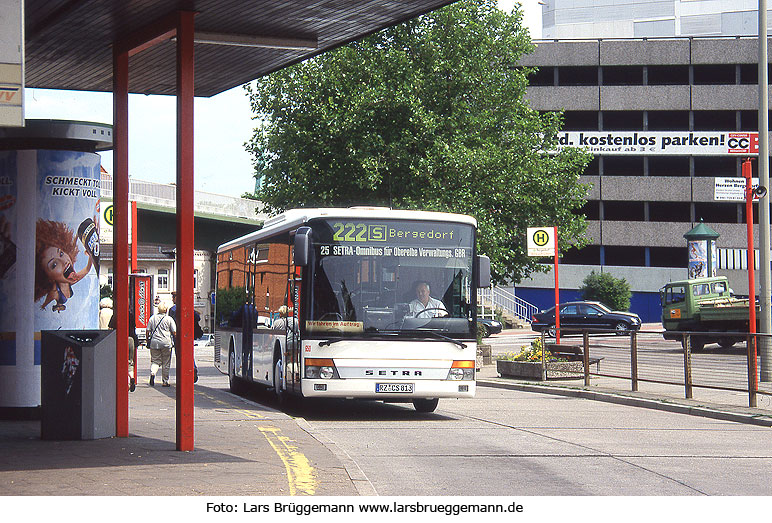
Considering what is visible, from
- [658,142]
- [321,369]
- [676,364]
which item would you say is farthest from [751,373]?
[658,142]

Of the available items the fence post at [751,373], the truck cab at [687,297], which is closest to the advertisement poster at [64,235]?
the fence post at [751,373]

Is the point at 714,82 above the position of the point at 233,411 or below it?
above

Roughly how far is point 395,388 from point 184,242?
223 inches

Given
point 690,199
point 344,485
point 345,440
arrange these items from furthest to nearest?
point 690,199 → point 345,440 → point 344,485

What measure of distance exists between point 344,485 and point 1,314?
6393 mm

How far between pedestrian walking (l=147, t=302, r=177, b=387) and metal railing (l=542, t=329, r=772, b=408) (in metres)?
7.95

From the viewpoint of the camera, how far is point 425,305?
15297 millimetres

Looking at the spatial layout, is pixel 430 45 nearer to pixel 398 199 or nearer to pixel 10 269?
pixel 398 199

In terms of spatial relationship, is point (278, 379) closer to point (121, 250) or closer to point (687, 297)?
point (121, 250)

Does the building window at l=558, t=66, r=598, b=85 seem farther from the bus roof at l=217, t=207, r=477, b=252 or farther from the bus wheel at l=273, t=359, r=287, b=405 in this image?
the bus roof at l=217, t=207, r=477, b=252

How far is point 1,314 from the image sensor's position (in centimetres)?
1304

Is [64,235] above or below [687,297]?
above

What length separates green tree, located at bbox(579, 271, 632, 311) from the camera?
6025 centimetres

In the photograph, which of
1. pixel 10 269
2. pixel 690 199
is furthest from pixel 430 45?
pixel 690 199
